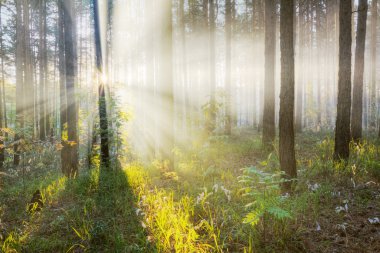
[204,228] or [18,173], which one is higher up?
[204,228]

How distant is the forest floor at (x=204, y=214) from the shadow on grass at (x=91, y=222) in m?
0.02

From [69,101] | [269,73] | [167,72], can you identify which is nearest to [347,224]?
[167,72]

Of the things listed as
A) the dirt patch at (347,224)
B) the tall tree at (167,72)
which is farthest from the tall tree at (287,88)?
the tall tree at (167,72)

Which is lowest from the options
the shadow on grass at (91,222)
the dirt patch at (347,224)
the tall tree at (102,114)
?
the shadow on grass at (91,222)

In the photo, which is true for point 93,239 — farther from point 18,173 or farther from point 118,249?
point 18,173

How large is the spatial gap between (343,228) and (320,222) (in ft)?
1.12

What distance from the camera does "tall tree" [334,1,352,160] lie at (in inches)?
256

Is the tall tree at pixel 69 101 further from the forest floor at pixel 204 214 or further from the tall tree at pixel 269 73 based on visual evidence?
the tall tree at pixel 269 73

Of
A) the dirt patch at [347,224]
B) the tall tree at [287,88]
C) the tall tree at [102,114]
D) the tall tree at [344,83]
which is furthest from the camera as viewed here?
the tall tree at [102,114]

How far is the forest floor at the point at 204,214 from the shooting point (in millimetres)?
3291

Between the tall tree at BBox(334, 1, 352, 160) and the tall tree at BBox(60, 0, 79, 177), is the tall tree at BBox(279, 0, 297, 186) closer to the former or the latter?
the tall tree at BBox(334, 1, 352, 160)

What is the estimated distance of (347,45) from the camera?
21.3 feet

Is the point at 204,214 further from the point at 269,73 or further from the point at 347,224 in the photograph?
the point at 269,73

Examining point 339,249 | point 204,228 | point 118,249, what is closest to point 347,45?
point 339,249
